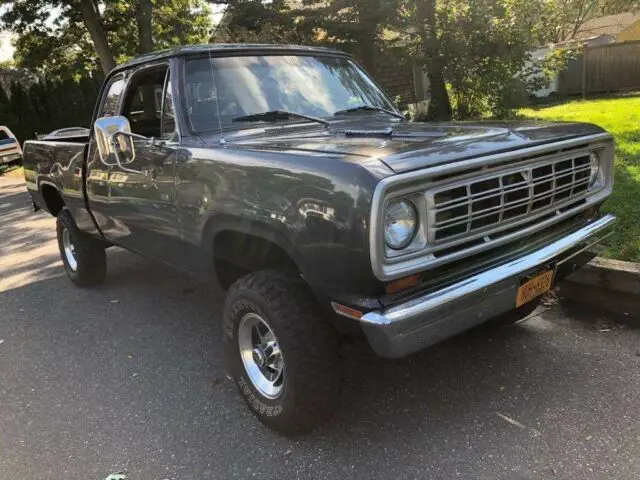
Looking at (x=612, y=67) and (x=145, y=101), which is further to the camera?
(x=612, y=67)

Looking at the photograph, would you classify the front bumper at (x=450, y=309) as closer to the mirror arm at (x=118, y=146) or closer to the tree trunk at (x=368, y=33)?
the mirror arm at (x=118, y=146)

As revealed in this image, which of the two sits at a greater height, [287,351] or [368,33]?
[368,33]

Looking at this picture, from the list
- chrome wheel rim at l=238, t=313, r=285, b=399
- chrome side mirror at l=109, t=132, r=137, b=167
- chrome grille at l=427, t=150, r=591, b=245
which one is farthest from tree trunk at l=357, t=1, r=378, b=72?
chrome wheel rim at l=238, t=313, r=285, b=399

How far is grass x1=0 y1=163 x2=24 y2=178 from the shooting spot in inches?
701

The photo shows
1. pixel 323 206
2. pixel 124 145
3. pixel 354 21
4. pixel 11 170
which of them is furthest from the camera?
pixel 11 170

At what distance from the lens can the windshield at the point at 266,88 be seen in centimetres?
358

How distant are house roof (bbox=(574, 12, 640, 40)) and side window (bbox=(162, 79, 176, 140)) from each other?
3765cm

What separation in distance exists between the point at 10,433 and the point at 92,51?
80.8 feet

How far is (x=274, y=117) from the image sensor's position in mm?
3676

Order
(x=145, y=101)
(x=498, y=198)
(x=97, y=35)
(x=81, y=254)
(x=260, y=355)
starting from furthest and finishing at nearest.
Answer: (x=97, y=35) → (x=81, y=254) → (x=145, y=101) → (x=260, y=355) → (x=498, y=198)

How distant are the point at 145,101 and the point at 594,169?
313cm

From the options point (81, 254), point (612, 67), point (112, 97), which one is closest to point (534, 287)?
point (112, 97)

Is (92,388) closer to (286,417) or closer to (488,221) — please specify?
(286,417)

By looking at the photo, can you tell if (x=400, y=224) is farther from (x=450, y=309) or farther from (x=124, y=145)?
(x=124, y=145)
